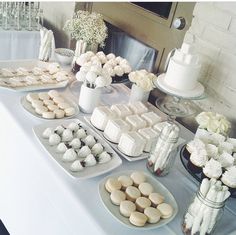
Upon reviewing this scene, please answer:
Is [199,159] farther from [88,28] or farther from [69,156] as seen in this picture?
[88,28]

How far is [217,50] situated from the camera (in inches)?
44.6

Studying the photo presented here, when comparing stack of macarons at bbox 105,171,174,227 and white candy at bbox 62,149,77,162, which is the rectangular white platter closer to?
white candy at bbox 62,149,77,162

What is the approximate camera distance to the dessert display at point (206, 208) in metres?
0.67

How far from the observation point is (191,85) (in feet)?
3.48

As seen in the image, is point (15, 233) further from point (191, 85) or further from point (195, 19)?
point (195, 19)

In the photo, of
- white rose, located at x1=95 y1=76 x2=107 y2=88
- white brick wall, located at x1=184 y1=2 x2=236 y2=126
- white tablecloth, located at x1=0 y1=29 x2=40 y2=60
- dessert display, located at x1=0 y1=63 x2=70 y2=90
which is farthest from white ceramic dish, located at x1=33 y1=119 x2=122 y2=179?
white tablecloth, located at x1=0 y1=29 x2=40 y2=60

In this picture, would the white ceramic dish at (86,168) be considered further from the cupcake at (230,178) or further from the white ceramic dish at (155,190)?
the cupcake at (230,178)

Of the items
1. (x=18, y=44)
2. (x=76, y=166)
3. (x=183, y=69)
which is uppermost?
(x=183, y=69)

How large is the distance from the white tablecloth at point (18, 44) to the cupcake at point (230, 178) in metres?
1.46

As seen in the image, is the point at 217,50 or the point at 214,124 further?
the point at 217,50

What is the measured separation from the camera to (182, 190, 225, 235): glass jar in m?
0.68

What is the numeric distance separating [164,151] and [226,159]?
0.16m

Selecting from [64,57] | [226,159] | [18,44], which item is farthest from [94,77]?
[18,44]

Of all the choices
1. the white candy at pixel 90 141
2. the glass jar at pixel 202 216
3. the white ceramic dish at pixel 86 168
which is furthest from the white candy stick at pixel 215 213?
the white candy at pixel 90 141
